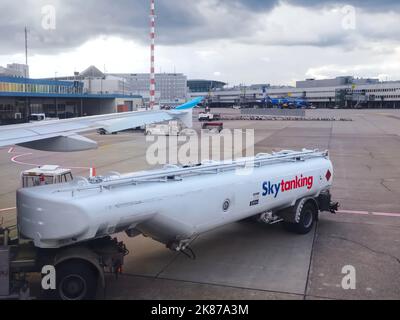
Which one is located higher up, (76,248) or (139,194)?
(139,194)

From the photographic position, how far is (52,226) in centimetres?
759

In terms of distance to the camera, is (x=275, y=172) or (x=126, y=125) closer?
(x=126, y=125)

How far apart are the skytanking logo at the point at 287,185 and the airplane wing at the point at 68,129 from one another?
2891 millimetres

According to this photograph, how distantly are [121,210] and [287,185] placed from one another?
5846 mm

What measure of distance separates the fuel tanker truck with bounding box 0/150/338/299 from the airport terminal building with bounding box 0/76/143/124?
50585mm

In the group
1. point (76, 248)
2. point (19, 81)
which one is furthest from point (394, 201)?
point (19, 81)

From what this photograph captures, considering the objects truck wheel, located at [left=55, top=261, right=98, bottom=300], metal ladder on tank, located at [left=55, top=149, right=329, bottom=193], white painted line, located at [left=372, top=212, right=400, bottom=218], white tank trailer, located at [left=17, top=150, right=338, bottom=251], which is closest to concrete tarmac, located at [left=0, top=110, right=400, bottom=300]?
white painted line, located at [left=372, top=212, right=400, bottom=218]

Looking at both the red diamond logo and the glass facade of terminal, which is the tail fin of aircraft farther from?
the glass facade of terminal

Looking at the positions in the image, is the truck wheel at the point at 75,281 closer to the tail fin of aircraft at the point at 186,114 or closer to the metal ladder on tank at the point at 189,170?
the metal ladder on tank at the point at 189,170

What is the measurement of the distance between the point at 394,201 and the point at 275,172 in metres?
8.29

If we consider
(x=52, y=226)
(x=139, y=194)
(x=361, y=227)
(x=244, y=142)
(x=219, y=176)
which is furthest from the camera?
(x=244, y=142)

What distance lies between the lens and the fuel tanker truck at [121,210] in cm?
761

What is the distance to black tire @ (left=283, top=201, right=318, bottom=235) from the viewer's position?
12906mm
